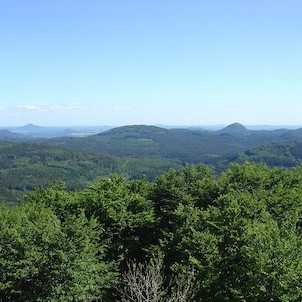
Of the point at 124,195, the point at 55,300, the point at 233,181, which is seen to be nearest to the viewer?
the point at 55,300

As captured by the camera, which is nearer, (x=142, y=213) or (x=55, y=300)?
(x=55, y=300)

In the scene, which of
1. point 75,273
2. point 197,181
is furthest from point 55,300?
point 197,181

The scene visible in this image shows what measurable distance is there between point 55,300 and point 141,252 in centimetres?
1377

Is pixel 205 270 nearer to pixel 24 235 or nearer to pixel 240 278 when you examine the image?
pixel 240 278

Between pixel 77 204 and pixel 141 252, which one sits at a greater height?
pixel 77 204

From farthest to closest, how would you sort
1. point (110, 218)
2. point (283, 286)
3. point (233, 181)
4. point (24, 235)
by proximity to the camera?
point (233, 181) < point (110, 218) < point (24, 235) < point (283, 286)

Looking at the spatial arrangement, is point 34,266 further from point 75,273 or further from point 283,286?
point 283,286

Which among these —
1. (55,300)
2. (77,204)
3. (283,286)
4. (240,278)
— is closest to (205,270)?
(240,278)

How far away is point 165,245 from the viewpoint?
30938 millimetres

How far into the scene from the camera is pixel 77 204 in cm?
3709

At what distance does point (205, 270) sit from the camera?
81.3ft

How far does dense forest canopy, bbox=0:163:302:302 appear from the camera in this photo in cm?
2274

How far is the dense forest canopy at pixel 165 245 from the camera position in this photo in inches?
895

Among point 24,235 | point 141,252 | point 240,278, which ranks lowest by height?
point 141,252
